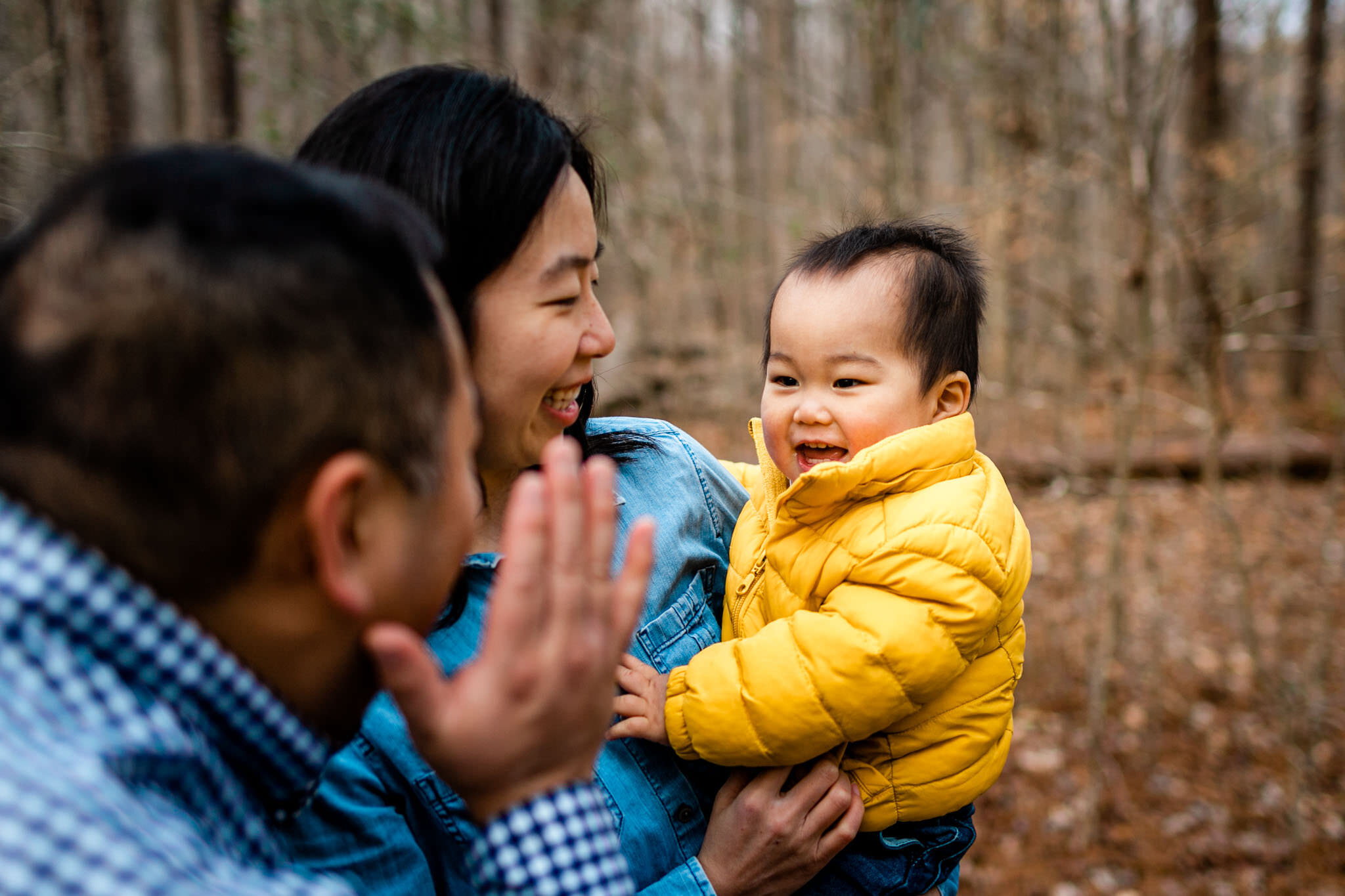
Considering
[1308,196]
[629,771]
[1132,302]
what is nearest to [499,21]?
[1132,302]

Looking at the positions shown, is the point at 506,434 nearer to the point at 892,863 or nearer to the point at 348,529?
the point at 348,529

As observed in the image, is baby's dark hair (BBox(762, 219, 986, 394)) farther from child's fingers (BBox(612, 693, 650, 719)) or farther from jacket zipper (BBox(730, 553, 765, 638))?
child's fingers (BBox(612, 693, 650, 719))

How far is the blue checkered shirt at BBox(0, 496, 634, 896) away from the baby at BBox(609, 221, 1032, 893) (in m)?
0.61

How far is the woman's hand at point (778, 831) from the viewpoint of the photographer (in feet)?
4.74

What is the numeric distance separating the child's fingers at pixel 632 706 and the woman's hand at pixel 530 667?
1.96 feet

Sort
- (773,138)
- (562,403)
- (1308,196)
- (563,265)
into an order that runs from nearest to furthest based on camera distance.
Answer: (563,265), (562,403), (1308,196), (773,138)

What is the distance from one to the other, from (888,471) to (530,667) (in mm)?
927

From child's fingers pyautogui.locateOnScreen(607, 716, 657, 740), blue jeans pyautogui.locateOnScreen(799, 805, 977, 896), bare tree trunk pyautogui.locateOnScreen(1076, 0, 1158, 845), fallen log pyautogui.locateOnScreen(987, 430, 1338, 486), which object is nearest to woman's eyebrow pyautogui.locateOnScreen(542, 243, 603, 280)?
child's fingers pyautogui.locateOnScreen(607, 716, 657, 740)

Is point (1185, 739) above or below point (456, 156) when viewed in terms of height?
below

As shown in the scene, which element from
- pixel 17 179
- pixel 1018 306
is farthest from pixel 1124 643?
pixel 17 179

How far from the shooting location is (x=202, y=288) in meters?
0.73

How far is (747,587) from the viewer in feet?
5.76

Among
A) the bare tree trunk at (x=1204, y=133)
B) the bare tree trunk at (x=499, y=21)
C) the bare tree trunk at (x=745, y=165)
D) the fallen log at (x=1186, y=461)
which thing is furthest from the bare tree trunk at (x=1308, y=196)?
the bare tree trunk at (x=499, y=21)

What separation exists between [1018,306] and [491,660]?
1134cm
